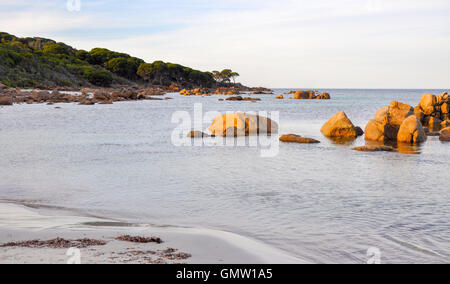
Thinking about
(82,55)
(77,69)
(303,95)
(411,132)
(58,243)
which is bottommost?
(58,243)

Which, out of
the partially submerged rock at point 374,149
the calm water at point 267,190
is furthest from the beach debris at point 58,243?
the partially submerged rock at point 374,149

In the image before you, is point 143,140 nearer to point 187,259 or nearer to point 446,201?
point 446,201

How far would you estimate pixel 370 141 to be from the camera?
976 inches

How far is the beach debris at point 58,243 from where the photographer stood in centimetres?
641

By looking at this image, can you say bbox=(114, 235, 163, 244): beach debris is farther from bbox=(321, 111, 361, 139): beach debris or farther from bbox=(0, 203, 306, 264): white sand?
bbox=(321, 111, 361, 139): beach debris

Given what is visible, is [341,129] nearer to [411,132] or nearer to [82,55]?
[411,132]

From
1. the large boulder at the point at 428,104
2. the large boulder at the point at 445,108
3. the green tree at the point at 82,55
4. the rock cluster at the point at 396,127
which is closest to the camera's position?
the rock cluster at the point at 396,127

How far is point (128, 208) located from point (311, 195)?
4855mm

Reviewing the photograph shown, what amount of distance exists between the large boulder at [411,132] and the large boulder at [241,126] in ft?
26.2

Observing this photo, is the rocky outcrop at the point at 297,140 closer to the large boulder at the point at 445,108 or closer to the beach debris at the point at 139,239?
the beach debris at the point at 139,239

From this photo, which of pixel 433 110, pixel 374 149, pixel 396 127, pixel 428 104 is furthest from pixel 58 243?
pixel 433 110

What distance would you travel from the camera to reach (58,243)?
6.57m

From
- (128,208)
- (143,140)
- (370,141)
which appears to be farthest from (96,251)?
(370,141)

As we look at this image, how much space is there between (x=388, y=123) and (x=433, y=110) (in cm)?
1306
